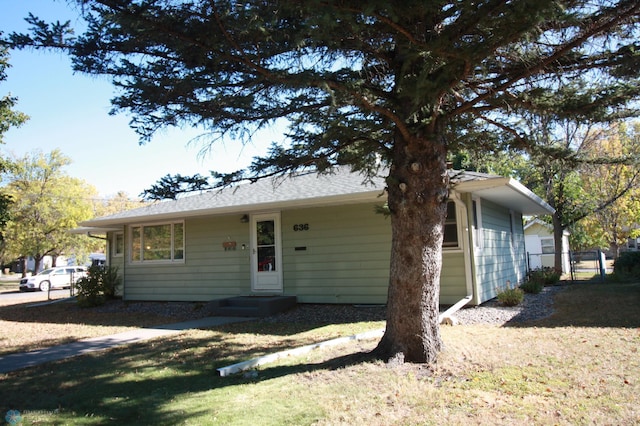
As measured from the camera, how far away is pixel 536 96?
5.47m

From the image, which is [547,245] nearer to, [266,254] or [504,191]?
[504,191]

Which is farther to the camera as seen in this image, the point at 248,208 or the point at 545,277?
the point at 545,277

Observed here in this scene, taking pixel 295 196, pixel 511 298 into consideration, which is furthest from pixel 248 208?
pixel 511 298

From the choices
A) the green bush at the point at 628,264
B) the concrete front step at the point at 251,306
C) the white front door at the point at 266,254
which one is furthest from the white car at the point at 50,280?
the green bush at the point at 628,264

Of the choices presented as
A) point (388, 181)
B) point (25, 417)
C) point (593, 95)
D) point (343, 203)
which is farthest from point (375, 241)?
point (25, 417)

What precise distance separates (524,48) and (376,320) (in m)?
5.75

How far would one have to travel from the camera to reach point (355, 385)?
4629 millimetres

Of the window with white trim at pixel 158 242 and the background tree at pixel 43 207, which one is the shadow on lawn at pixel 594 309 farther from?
the background tree at pixel 43 207

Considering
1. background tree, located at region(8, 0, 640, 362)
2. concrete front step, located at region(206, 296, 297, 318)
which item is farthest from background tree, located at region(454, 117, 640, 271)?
background tree, located at region(8, 0, 640, 362)

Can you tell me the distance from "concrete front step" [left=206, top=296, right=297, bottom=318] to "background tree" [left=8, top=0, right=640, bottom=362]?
4823 mm

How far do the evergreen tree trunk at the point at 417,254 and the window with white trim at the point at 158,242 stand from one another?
973cm

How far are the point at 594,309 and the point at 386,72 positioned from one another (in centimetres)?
664

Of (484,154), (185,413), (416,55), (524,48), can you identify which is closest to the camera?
(185,413)

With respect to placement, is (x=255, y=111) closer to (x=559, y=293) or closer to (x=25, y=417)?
(x=25, y=417)
